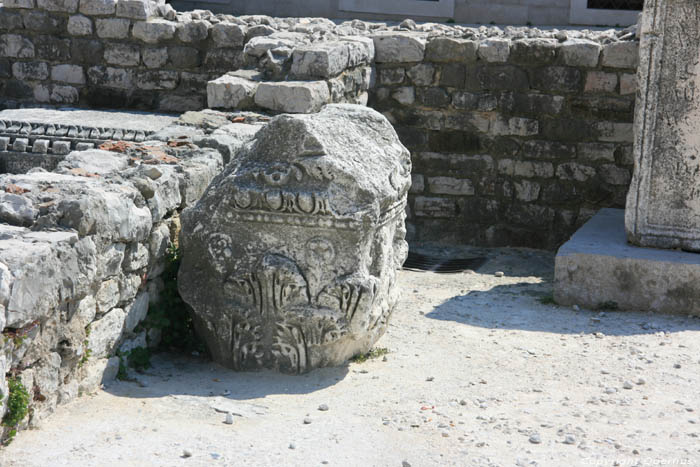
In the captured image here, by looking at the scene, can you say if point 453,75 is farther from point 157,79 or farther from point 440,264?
point 157,79

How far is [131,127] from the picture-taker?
6812 mm

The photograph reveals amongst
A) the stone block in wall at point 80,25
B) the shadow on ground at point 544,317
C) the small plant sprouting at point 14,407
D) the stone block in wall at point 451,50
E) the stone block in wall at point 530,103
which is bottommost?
the shadow on ground at point 544,317

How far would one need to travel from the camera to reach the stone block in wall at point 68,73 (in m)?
8.01

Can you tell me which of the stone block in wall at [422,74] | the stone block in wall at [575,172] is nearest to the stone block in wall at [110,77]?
the stone block in wall at [422,74]

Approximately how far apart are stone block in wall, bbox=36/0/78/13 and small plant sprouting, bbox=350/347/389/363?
5.06 metres

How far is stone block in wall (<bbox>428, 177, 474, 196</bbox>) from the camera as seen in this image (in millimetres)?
7863

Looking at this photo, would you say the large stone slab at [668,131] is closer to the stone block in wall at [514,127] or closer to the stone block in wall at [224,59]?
the stone block in wall at [514,127]

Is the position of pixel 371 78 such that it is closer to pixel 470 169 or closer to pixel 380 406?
pixel 470 169

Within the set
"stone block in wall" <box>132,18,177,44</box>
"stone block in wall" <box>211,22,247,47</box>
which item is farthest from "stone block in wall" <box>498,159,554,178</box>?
"stone block in wall" <box>132,18,177,44</box>

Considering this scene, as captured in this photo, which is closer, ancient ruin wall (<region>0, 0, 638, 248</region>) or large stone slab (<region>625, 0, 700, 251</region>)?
large stone slab (<region>625, 0, 700, 251</region>)

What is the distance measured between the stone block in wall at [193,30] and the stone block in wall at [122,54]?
0.45m

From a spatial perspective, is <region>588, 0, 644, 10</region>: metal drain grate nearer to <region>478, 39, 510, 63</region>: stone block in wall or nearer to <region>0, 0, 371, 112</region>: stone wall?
<region>478, 39, 510, 63</region>: stone block in wall

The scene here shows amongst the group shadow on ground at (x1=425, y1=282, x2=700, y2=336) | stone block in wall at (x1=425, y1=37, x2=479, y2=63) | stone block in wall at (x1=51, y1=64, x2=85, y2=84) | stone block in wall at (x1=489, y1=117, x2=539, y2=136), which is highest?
stone block in wall at (x1=425, y1=37, x2=479, y2=63)

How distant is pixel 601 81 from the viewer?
7281 millimetres
